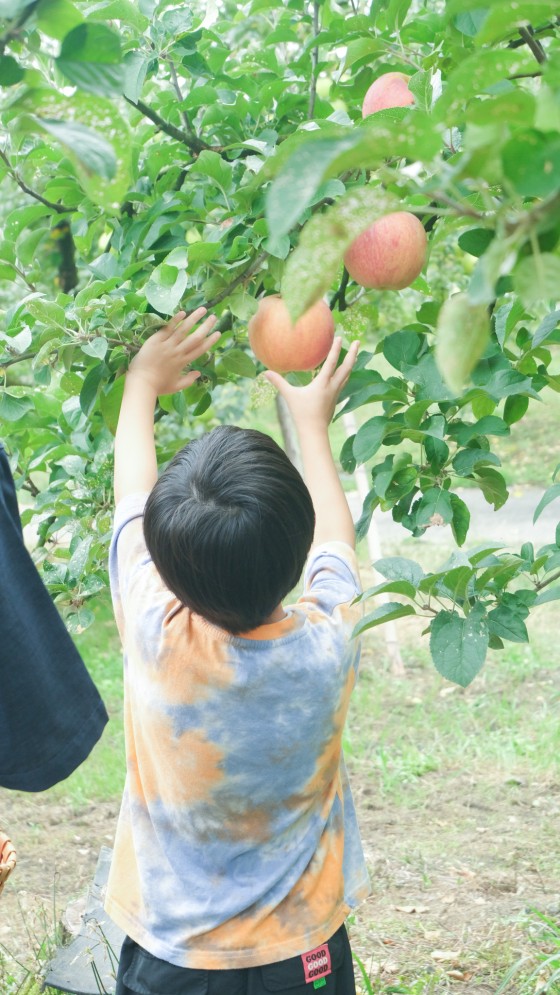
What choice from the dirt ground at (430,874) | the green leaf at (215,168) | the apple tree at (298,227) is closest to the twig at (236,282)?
the apple tree at (298,227)

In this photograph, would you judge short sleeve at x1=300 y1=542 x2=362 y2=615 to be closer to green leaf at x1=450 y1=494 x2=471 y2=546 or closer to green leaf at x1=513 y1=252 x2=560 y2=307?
green leaf at x1=450 y1=494 x2=471 y2=546

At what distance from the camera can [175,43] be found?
1.37 metres

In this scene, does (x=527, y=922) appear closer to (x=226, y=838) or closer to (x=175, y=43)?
(x=226, y=838)

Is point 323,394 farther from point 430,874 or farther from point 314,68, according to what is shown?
point 430,874

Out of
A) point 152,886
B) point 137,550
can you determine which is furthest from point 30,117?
point 152,886

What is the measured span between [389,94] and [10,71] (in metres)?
0.82

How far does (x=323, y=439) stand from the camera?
1.28m

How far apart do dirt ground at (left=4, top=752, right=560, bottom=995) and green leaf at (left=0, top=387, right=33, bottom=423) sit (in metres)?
1.18

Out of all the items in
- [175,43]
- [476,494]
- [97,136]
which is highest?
[97,136]

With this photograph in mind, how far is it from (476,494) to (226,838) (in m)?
6.20

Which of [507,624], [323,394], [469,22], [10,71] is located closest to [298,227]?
[323,394]

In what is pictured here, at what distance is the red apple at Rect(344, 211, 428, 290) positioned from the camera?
1184 mm

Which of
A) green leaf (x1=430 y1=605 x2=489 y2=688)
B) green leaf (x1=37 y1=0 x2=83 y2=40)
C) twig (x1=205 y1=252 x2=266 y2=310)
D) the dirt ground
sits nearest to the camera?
green leaf (x1=37 y1=0 x2=83 y2=40)

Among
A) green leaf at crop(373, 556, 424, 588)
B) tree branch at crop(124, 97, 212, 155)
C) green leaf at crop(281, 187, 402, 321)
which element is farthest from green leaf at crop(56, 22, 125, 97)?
tree branch at crop(124, 97, 212, 155)
